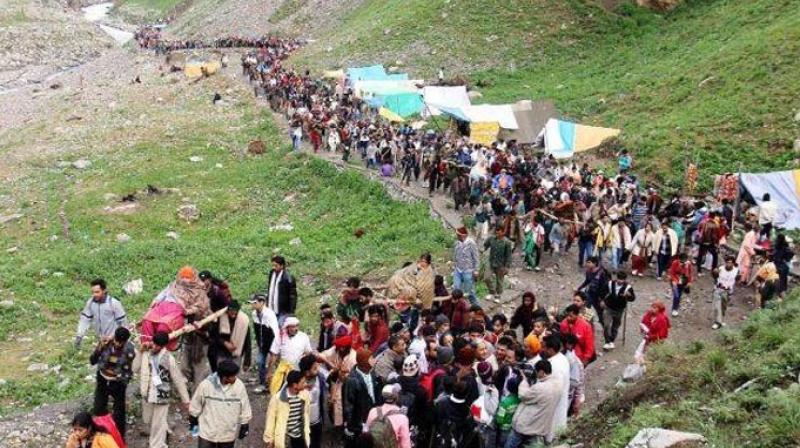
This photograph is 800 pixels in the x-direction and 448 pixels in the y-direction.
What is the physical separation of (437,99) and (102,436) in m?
24.3

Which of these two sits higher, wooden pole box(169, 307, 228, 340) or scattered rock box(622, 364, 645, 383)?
wooden pole box(169, 307, 228, 340)

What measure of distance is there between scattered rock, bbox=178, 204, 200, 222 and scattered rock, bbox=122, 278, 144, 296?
18.9ft

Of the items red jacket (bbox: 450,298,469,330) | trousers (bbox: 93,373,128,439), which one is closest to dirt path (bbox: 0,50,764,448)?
trousers (bbox: 93,373,128,439)

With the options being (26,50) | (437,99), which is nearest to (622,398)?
(437,99)

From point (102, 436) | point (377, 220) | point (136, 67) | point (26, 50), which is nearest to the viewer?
point (102, 436)

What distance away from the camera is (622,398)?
8.34 m

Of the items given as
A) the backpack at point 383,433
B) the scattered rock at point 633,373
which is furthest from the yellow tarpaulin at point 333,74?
the backpack at point 383,433

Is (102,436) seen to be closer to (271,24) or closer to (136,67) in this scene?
(136,67)

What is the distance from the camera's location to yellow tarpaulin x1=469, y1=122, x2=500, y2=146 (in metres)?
26.8

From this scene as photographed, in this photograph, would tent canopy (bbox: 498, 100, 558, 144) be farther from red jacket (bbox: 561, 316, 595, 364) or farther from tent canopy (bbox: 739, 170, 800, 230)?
red jacket (bbox: 561, 316, 595, 364)

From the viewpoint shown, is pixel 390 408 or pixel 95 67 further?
pixel 95 67

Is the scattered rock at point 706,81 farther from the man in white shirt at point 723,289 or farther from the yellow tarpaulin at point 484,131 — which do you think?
the man in white shirt at point 723,289

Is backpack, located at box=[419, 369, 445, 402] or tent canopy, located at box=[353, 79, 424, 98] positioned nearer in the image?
backpack, located at box=[419, 369, 445, 402]

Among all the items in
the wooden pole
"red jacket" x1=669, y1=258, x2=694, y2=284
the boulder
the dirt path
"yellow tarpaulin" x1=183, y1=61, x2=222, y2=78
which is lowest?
the dirt path
